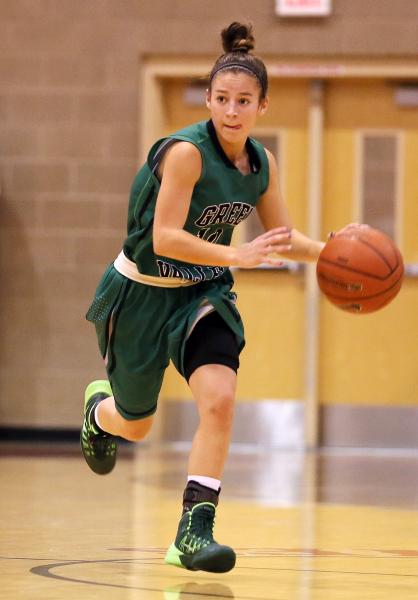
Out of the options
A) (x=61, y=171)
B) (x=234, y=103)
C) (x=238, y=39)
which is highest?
(x=61, y=171)

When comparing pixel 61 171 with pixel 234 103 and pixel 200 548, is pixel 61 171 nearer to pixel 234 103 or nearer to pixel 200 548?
pixel 234 103

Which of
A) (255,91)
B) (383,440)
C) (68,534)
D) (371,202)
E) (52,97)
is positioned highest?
(52,97)

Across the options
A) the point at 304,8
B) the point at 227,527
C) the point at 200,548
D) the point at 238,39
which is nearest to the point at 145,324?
the point at 200,548

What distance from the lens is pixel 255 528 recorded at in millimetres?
4633

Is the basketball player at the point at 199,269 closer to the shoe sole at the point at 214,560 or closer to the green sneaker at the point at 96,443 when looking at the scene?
the shoe sole at the point at 214,560

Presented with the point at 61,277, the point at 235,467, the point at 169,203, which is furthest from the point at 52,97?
the point at 169,203

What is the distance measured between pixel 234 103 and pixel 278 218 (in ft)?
1.66

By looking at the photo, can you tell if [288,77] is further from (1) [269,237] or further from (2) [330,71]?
(1) [269,237]

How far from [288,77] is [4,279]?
240cm

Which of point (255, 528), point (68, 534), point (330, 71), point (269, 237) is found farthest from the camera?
point (330, 71)

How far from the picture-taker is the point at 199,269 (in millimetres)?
3684

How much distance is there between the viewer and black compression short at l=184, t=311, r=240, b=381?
11.4 feet

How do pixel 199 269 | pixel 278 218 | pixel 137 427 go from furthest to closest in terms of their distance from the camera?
1. pixel 137 427
2. pixel 278 218
3. pixel 199 269

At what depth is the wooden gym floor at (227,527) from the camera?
3.22m
